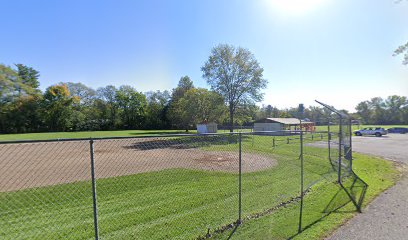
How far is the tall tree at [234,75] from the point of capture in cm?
3669

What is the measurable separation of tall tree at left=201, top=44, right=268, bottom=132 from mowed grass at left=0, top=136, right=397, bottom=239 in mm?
28689

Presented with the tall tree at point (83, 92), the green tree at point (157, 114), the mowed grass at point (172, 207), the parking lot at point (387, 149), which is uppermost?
the tall tree at point (83, 92)

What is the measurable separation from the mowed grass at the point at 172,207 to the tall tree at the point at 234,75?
94.1 ft

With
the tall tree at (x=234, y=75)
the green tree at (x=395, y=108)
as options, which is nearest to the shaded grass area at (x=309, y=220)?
the tall tree at (x=234, y=75)

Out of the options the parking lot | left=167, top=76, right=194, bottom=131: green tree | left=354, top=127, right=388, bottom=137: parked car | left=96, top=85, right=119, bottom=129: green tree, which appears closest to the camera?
the parking lot

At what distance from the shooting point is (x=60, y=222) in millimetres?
4699

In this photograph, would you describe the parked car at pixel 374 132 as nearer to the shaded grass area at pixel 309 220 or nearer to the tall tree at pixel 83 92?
the shaded grass area at pixel 309 220

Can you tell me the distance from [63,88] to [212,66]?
45.8 m

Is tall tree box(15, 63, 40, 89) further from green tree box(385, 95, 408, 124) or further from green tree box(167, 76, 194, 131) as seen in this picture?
green tree box(385, 95, 408, 124)

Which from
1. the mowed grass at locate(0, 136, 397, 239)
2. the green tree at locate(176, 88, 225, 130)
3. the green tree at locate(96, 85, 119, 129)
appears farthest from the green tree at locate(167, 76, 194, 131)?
the mowed grass at locate(0, 136, 397, 239)

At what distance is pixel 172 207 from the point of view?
5.53m

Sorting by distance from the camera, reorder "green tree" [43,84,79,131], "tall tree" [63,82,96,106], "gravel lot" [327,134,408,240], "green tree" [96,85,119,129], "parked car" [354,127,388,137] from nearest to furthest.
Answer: "gravel lot" [327,134,408,240]
"parked car" [354,127,388,137]
"green tree" [43,84,79,131]
"green tree" [96,85,119,129]
"tall tree" [63,82,96,106]

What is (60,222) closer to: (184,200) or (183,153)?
(184,200)

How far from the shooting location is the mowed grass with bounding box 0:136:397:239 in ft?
14.0
